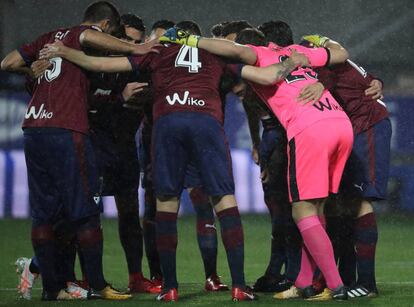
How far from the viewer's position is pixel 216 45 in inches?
308

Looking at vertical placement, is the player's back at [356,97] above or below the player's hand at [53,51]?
below

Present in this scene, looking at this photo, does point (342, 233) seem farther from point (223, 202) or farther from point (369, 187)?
point (223, 202)

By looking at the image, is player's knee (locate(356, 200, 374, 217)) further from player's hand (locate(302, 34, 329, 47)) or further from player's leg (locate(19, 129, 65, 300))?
player's leg (locate(19, 129, 65, 300))

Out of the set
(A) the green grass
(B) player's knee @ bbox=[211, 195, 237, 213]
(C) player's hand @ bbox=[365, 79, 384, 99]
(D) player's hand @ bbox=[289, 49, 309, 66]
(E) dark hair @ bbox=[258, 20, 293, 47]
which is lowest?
(A) the green grass

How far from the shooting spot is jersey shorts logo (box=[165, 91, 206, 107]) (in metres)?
7.77

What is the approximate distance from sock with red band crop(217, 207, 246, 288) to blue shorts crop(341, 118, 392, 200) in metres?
1.03

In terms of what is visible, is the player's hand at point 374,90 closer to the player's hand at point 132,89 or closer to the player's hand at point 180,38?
the player's hand at point 180,38

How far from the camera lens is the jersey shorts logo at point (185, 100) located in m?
7.77

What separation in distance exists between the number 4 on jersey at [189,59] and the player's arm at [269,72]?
33cm

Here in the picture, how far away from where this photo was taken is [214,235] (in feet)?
28.3

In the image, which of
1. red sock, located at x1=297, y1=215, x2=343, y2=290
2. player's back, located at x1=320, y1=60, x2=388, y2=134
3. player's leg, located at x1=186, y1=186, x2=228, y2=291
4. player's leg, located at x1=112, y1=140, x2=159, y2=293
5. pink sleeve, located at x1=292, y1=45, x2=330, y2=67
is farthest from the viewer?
player's leg, located at x1=112, y1=140, x2=159, y2=293

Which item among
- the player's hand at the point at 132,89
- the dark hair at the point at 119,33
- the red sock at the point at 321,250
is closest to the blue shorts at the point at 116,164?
the player's hand at the point at 132,89

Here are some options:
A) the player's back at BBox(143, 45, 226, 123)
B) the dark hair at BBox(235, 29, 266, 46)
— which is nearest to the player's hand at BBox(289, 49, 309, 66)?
the dark hair at BBox(235, 29, 266, 46)

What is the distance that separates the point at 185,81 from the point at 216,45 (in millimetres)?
324
